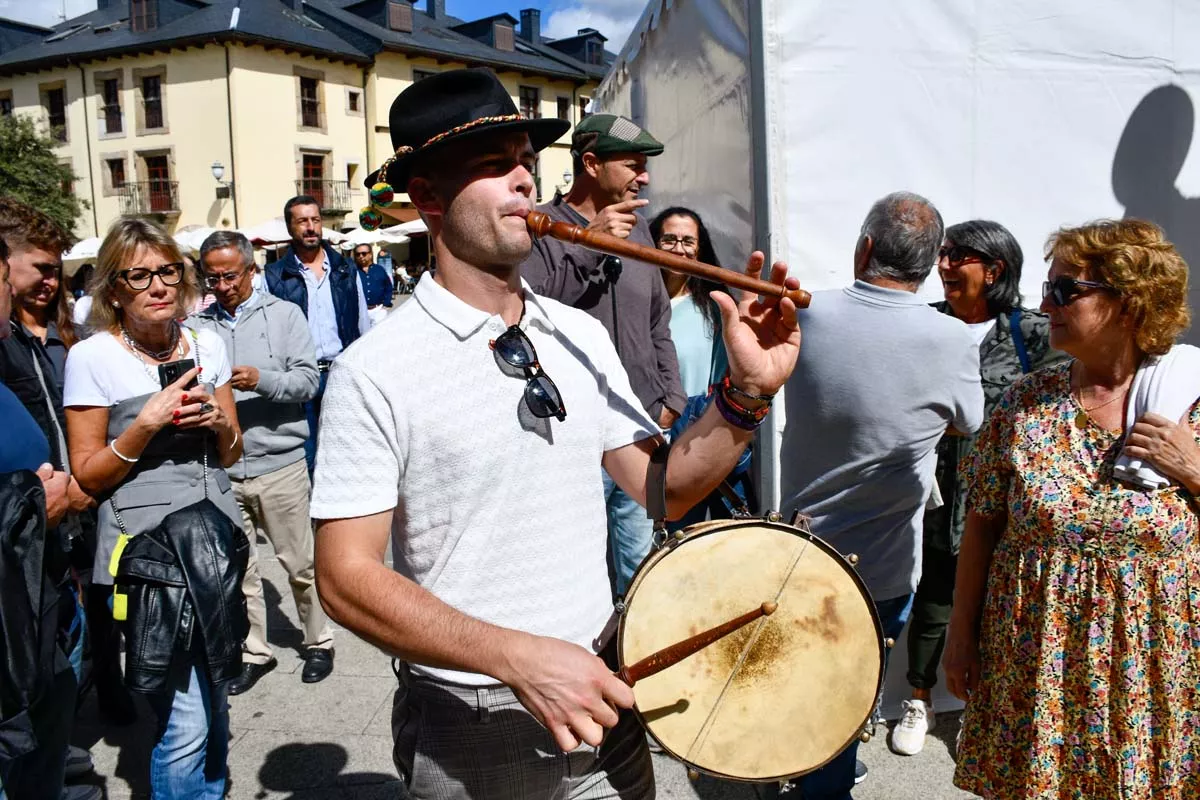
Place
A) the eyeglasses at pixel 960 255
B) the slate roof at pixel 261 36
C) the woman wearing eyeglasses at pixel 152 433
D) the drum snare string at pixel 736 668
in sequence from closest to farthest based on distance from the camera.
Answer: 1. the drum snare string at pixel 736 668
2. the woman wearing eyeglasses at pixel 152 433
3. the eyeglasses at pixel 960 255
4. the slate roof at pixel 261 36

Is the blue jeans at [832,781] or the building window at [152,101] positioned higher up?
the building window at [152,101]

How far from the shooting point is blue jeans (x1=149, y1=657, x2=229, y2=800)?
2672mm

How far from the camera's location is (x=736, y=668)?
179 centimetres

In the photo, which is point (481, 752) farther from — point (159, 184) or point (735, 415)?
point (159, 184)

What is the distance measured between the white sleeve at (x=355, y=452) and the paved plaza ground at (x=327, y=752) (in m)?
2.08

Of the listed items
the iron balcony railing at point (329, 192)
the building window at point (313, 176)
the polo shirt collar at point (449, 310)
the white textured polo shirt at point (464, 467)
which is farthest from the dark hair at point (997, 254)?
the building window at point (313, 176)

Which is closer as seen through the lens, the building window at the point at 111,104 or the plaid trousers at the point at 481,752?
the plaid trousers at the point at 481,752

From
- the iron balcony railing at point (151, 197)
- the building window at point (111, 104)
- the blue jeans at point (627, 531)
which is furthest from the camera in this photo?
the building window at point (111, 104)

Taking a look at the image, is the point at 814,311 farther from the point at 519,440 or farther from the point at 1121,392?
the point at 519,440

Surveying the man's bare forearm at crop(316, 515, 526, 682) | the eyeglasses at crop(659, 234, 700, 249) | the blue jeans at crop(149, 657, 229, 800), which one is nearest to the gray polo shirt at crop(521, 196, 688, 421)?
the eyeglasses at crop(659, 234, 700, 249)

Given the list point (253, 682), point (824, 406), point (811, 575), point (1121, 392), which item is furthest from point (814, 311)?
point (253, 682)

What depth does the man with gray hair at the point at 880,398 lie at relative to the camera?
8.71 ft

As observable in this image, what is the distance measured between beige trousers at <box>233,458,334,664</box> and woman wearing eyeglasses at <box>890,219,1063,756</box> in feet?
8.78

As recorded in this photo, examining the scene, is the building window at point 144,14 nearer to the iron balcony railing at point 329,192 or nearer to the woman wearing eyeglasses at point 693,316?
the iron balcony railing at point 329,192
